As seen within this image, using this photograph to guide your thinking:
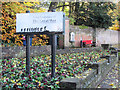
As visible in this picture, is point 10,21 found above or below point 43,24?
above

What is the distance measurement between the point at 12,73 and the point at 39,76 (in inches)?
30.7

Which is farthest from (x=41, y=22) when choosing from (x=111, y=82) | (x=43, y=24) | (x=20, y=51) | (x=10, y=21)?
(x=10, y=21)

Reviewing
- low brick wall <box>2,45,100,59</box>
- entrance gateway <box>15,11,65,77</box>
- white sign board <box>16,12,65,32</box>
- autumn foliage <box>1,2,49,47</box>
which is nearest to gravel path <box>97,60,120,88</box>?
entrance gateway <box>15,11,65,77</box>

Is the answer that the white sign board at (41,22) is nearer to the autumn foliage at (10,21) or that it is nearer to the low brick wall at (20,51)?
the low brick wall at (20,51)

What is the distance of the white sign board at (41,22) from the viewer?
4.39m

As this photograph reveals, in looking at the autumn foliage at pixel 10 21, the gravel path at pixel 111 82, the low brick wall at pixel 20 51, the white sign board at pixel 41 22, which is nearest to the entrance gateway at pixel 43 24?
the white sign board at pixel 41 22

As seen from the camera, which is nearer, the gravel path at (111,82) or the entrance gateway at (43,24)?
the entrance gateway at (43,24)

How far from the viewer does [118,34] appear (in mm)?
28125

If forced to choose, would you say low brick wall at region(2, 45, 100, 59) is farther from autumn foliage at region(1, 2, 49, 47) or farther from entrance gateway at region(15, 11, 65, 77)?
entrance gateway at region(15, 11, 65, 77)

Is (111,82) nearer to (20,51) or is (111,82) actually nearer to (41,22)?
(41,22)

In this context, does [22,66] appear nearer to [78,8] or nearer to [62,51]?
[62,51]

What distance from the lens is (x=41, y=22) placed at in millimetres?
4461

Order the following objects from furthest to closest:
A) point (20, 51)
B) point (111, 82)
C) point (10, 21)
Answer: point (10, 21) < point (20, 51) < point (111, 82)

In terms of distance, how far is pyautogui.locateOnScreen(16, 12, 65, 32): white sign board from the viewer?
4387mm
